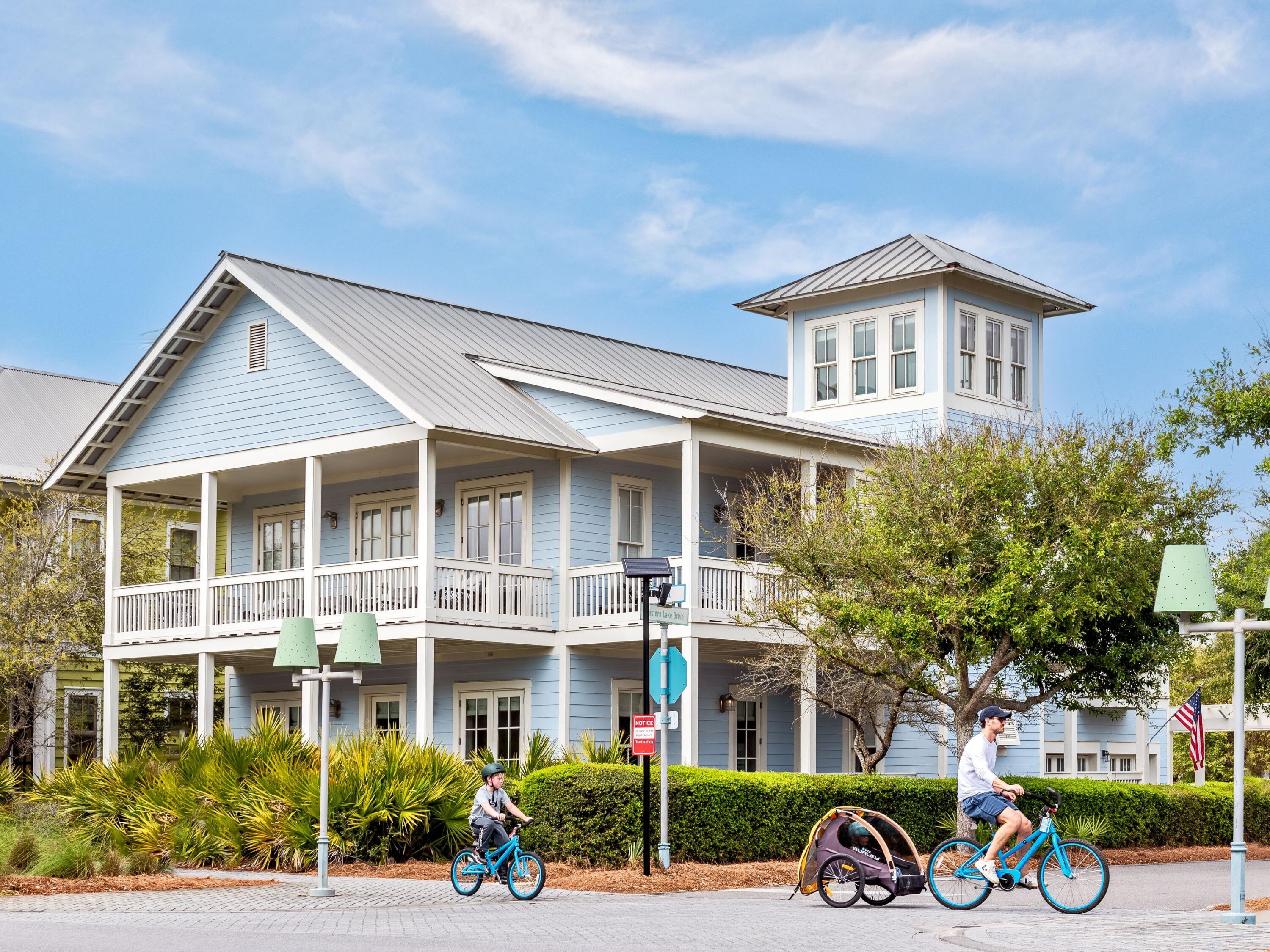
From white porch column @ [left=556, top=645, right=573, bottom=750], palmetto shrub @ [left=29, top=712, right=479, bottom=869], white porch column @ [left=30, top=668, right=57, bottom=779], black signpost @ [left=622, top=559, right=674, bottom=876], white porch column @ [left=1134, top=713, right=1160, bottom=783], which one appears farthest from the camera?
white porch column @ [left=30, top=668, right=57, bottom=779]

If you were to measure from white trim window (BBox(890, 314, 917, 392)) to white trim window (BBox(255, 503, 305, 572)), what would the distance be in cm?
1078

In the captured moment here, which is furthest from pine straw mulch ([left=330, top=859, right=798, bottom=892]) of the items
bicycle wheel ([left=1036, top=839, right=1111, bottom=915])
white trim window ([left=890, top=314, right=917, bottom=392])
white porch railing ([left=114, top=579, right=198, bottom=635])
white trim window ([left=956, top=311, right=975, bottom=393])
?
white trim window ([left=956, top=311, right=975, bottom=393])

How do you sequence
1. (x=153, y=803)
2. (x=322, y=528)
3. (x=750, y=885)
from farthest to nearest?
(x=322, y=528) < (x=153, y=803) < (x=750, y=885)

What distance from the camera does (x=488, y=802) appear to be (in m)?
16.3

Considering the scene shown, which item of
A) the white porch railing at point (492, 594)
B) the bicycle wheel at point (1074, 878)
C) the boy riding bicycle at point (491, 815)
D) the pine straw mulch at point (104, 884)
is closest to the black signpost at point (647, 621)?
the boy riding bicycle at point (491, 815)

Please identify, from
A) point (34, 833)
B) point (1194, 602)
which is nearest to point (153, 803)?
point (34, 833)

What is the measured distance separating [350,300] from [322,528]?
Result: 4181 mm

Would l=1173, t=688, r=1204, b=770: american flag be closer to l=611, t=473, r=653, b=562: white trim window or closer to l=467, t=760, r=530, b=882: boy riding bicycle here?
l=611, t=473, r=653, b=562: white trim window

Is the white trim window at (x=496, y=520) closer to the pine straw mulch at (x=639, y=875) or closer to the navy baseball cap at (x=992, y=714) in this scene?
the pine straw mulch at (x=639, y=875)

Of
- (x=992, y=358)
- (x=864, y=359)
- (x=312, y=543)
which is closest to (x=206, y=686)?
(x=312, y=543)

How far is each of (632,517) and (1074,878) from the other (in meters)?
13.2

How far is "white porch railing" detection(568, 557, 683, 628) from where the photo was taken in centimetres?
2428

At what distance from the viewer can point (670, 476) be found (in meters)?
27.0

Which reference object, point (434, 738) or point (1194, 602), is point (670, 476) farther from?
point (1194, 602)
